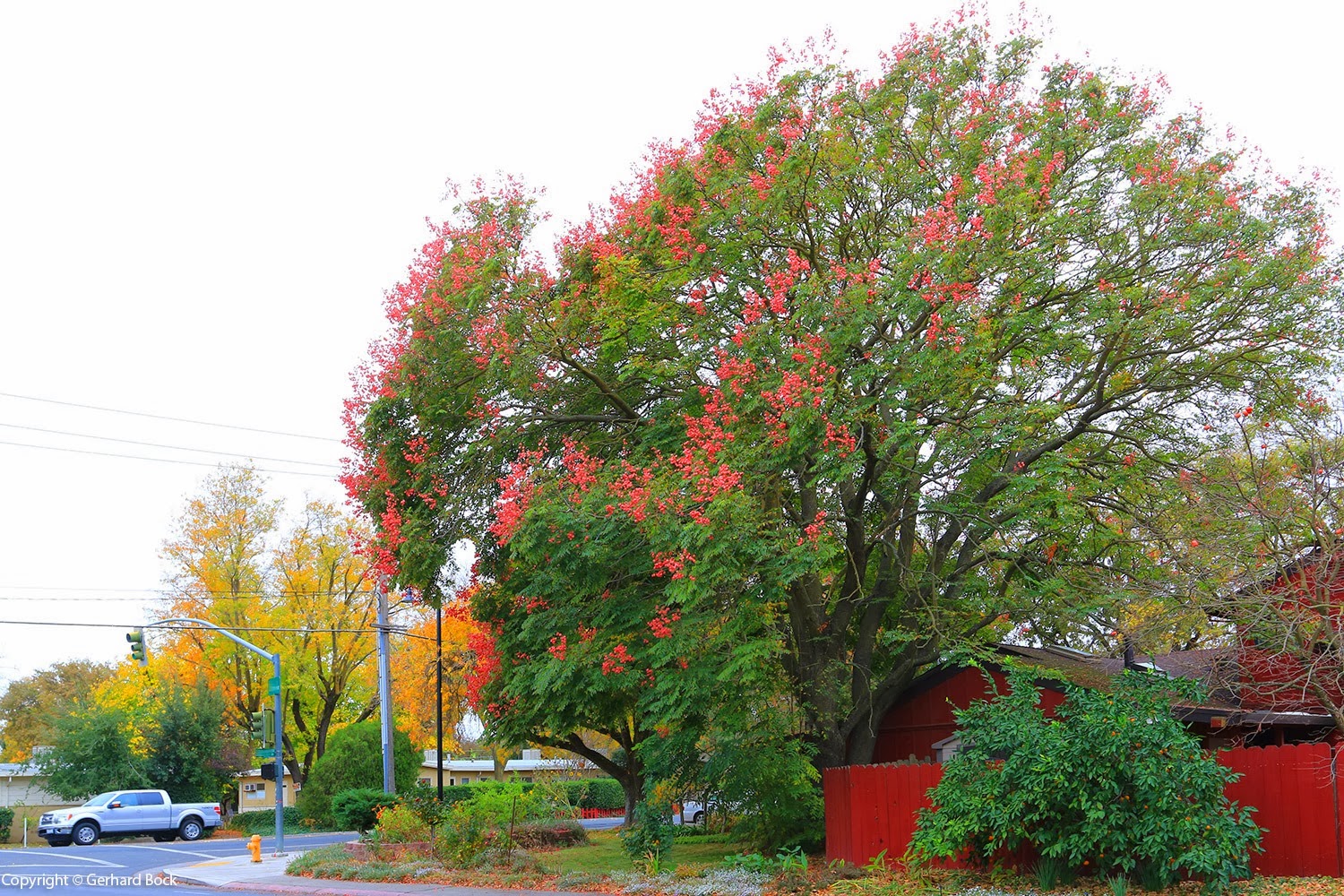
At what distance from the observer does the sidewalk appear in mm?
18406

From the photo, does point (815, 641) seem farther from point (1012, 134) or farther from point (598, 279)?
point (1012, 134)

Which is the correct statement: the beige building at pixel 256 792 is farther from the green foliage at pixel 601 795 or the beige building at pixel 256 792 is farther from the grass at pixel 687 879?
the grass at pixel 687 879

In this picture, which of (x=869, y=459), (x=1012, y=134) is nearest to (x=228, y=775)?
(x=869, y=459)

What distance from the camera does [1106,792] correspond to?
13625 millimetres

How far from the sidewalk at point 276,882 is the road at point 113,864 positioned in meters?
0.54

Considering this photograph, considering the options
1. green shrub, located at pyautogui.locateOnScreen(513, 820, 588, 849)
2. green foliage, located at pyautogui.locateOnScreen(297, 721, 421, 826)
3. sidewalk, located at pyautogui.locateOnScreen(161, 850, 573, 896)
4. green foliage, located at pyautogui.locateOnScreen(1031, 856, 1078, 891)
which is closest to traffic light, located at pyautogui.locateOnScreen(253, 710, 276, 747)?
sidewalk, located at pyautogui.locateOnScreen(161, 850, 573, 896)

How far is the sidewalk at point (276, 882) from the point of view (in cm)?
1841

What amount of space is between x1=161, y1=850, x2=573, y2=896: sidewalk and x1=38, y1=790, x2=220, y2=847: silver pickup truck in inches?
476

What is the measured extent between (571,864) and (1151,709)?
12251 mm

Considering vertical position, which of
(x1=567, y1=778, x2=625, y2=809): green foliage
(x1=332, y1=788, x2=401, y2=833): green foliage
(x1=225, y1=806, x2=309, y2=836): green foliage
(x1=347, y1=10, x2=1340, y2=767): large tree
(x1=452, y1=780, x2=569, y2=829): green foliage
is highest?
(x1=347, y1=10, x2=1340, y2=767): large tree

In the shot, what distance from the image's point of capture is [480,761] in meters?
65.2

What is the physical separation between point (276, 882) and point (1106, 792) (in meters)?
A: 15.7

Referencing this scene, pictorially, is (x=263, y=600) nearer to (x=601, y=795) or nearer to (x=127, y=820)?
(x=127, y=820)

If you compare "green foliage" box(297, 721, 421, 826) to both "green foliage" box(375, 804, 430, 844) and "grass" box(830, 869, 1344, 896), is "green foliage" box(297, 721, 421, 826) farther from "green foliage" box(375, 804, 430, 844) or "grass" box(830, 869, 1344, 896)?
"grass" box(830, 869, 1344, 896)
